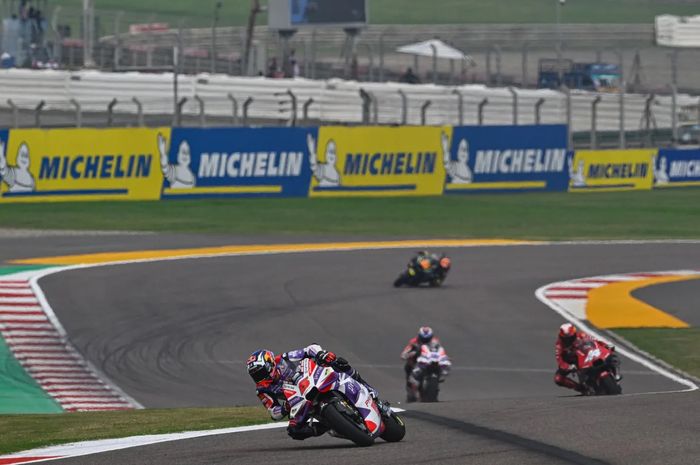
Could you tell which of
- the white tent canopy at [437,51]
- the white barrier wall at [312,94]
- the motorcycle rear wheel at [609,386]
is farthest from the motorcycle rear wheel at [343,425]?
the white tent canopy at [437,51]

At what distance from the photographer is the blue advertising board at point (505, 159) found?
4153 cm

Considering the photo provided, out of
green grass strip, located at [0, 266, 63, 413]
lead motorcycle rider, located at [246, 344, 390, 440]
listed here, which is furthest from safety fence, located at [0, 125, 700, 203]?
lead motorcycle rider, located at [246, 344, 390, 440]

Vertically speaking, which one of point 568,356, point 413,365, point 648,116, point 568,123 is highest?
point 648,116

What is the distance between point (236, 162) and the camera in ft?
127

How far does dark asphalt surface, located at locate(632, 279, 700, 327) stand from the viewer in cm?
2350

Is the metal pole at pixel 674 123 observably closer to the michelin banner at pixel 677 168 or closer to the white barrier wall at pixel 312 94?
the white barrier wall at pixel 312 94

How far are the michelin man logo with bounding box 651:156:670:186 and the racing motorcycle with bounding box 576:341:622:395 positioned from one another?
30802mm

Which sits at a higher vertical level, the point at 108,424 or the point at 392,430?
the point at 392,430

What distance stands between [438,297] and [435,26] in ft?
176

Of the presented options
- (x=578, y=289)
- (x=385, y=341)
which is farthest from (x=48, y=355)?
(x=578, y=289)

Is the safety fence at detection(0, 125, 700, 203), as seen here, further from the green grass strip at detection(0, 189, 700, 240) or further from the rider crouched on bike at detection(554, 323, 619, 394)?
the rider crouched on bike at detection(554, 323, 619, 394)

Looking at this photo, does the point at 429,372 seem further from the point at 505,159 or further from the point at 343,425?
the point at 505,159

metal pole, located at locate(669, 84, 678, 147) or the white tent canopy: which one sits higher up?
the white tent canopy

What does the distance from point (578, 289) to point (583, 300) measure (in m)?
1.20
